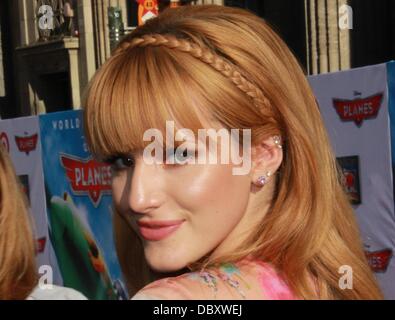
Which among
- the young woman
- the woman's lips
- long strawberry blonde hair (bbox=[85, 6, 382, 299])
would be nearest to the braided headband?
long strawberry blonde hair (bbox=[85, 6, 382, 299])

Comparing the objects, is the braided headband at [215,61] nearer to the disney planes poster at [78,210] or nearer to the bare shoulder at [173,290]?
the bare shoulder at [173,290]

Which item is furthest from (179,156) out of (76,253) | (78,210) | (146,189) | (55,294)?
(76,253)

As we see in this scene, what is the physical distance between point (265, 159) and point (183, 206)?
0.65ft

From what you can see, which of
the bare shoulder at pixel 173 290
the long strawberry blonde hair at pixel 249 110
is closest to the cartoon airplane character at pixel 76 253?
the long strawberry blonde hair at pixel 249 110

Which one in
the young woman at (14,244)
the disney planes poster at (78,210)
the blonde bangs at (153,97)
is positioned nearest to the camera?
the blonde bangs at (153,97)

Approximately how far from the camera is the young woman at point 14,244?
2434 millimetres

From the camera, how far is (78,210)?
7715 millimetres

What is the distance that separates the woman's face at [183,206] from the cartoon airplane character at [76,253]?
5575 mm

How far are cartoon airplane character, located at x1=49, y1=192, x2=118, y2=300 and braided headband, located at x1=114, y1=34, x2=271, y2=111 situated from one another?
560cm

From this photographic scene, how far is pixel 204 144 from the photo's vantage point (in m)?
1.62

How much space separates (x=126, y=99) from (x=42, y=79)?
829 inches

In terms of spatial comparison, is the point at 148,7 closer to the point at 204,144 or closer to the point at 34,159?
the point at 34,159

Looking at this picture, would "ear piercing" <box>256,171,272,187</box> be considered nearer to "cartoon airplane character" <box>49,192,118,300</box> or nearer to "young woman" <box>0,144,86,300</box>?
"young woman" <box>0,144,86,300</box>
